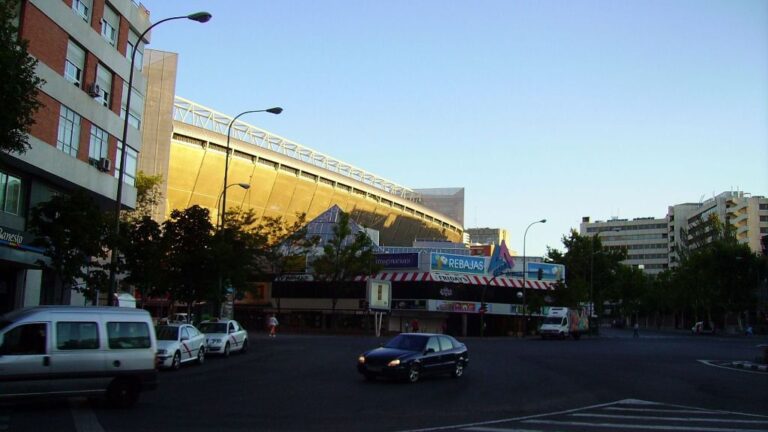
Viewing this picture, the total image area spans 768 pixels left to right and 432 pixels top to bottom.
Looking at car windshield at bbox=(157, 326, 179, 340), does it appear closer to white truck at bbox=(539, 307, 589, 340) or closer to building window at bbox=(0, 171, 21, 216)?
building window at bbox=(0, 171, 21, 216)

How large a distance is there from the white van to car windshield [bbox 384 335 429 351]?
27.3 ft

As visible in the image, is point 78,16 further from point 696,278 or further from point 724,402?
point 696,278

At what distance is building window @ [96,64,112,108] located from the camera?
32.1 meters

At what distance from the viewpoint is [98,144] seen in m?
32.2

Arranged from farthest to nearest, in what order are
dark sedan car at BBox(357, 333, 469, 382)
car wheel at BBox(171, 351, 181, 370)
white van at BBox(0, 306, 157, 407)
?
car wheel at BBox(171, 351, 181, 370) < dark sedan car at BBox(357, 333, 469, 382) < white van at BBox(0, 306, 157, 407)

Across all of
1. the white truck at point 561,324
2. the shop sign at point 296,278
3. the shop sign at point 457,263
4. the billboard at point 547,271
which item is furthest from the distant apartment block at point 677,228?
the shop sign at point 296,278

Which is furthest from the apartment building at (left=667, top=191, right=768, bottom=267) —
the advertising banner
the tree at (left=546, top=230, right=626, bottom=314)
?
the advertising banner

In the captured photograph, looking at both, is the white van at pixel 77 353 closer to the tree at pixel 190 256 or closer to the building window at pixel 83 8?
the tree at pixel 190 256

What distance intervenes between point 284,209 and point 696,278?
5792 centimetres

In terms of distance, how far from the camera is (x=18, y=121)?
15.1m

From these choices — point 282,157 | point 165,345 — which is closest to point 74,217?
point 165,345

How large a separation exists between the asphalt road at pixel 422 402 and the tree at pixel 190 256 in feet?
29.4

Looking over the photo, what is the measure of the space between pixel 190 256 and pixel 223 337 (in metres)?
5.25

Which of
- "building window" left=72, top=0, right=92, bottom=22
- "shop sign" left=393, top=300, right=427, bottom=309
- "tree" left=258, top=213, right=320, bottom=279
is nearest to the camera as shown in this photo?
"building window" left=72, top=0, right=92, bottom=22
